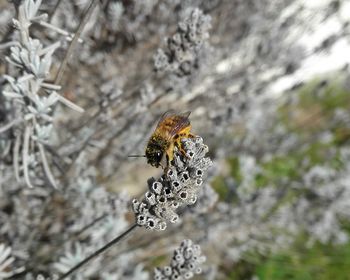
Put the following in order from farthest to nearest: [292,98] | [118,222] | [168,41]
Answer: [292,98] → [118,222] → [168,41]

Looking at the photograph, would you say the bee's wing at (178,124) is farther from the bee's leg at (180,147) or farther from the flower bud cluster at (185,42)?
the flower bud cluster at (185,42)

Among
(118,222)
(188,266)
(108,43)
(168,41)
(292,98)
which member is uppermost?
(108,43)

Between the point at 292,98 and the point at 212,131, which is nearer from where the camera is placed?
the point at 212,131

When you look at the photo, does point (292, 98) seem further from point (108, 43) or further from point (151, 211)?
point (151, 211)

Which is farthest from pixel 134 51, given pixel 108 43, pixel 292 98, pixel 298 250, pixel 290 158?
pixel 298 250

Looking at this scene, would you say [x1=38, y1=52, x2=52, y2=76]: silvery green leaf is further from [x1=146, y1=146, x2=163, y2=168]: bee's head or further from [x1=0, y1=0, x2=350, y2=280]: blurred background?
[x1=146, y1=146, x2=163, y2=168]: bee's head

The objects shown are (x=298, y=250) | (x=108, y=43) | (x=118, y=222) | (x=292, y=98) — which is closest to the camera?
(x=118, y=222)
